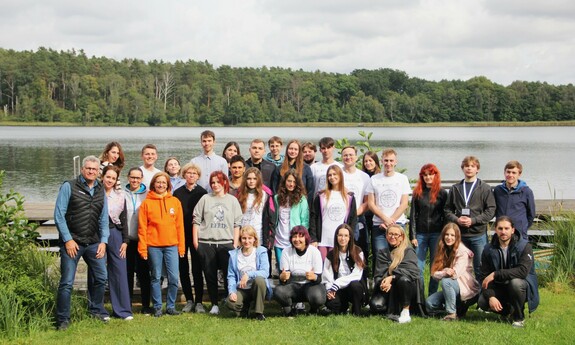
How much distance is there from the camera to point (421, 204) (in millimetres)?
6625

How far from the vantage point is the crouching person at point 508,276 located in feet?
19.4

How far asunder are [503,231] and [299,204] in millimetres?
2105

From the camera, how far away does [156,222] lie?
6.11 meters

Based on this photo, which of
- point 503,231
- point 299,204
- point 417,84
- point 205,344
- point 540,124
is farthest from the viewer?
point 417,84

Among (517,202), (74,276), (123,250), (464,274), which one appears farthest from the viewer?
(517,202)

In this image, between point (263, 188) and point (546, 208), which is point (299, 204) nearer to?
point (263, 188)

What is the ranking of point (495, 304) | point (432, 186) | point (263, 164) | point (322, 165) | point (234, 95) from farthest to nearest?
point (234, 95), point (322, 165), point (263, 164), point (432, 186), point (495, 304)

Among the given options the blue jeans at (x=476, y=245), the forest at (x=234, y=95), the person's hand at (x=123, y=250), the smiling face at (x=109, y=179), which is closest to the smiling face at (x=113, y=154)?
the smiling face at (x=109, y=179)

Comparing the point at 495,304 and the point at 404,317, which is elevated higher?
the point at 495,304

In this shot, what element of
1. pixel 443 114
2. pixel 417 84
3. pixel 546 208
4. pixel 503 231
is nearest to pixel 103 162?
pixel 503 231

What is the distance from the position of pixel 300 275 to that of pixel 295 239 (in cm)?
39

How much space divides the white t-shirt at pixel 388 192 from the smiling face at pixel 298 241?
39.3 inches

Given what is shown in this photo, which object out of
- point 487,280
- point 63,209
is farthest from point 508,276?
point 63,209

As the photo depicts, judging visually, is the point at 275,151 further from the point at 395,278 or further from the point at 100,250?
the point at 100,250
